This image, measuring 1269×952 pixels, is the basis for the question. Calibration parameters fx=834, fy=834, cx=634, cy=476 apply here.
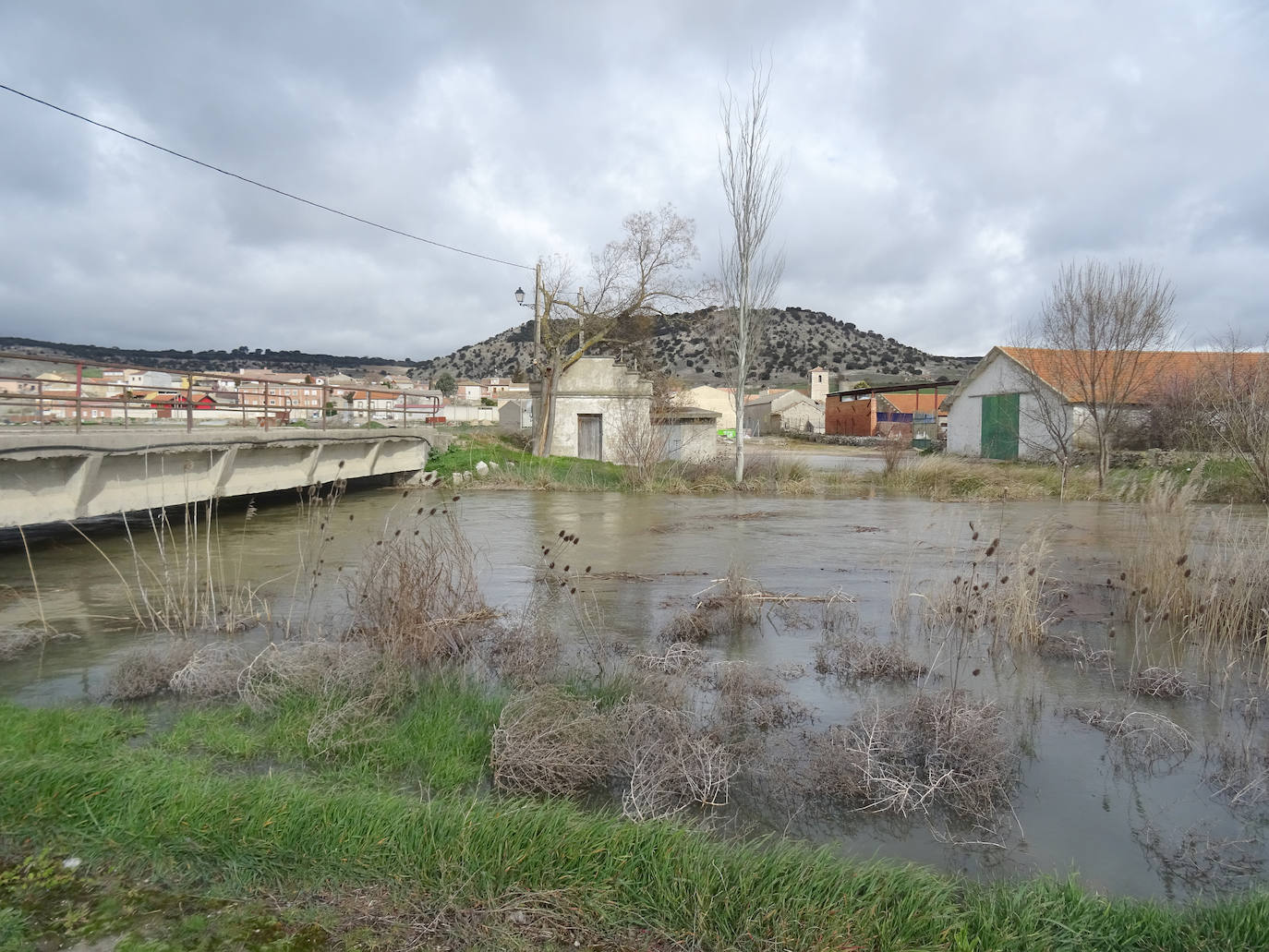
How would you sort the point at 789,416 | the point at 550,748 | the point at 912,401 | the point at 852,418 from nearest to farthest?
1. the point at 550,748
2. the point at 852,418
3. the point at 912,401
4. the point at 789,416

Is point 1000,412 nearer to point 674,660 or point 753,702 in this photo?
point 674,660

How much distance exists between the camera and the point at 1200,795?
197 inches

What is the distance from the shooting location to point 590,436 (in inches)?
1328

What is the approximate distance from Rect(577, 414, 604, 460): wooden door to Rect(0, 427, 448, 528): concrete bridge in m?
14.0

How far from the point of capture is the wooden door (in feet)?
110

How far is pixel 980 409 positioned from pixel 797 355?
90704 millimetres

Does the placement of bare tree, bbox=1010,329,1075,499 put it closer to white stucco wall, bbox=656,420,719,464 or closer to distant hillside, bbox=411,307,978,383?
white stucco wall, bbox=656,420,719,464

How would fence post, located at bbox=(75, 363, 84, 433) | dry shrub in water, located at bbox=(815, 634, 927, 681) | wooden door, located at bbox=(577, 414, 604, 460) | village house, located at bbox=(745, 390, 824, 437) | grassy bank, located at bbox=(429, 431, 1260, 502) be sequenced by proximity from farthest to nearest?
village house, located at bbox=(745, 390, 824, 437), wooden door, located at bbox=(577, 414, 604, 460), grassy bank, located at bbox=(429, 431, 1260, 502), fence post, located at bbox=(75, 363, 84, 433), dry shrub in water, located at bbox=(815, 634, 927, 681)

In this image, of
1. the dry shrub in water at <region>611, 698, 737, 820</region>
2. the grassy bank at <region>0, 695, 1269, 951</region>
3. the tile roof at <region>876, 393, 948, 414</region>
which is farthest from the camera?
the tile roof at <region>876, 393, 948, 414</region>

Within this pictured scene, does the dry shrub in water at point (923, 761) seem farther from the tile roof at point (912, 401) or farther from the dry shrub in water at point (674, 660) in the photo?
the tile roof at point (912, 401)

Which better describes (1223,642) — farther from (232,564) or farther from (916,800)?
(232,564)

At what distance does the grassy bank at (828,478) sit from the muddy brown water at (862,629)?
4076 millimetres

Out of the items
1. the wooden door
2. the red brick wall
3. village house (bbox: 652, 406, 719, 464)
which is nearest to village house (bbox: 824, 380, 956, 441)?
the red brick wall

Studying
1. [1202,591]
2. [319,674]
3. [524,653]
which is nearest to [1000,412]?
[1202,591]
